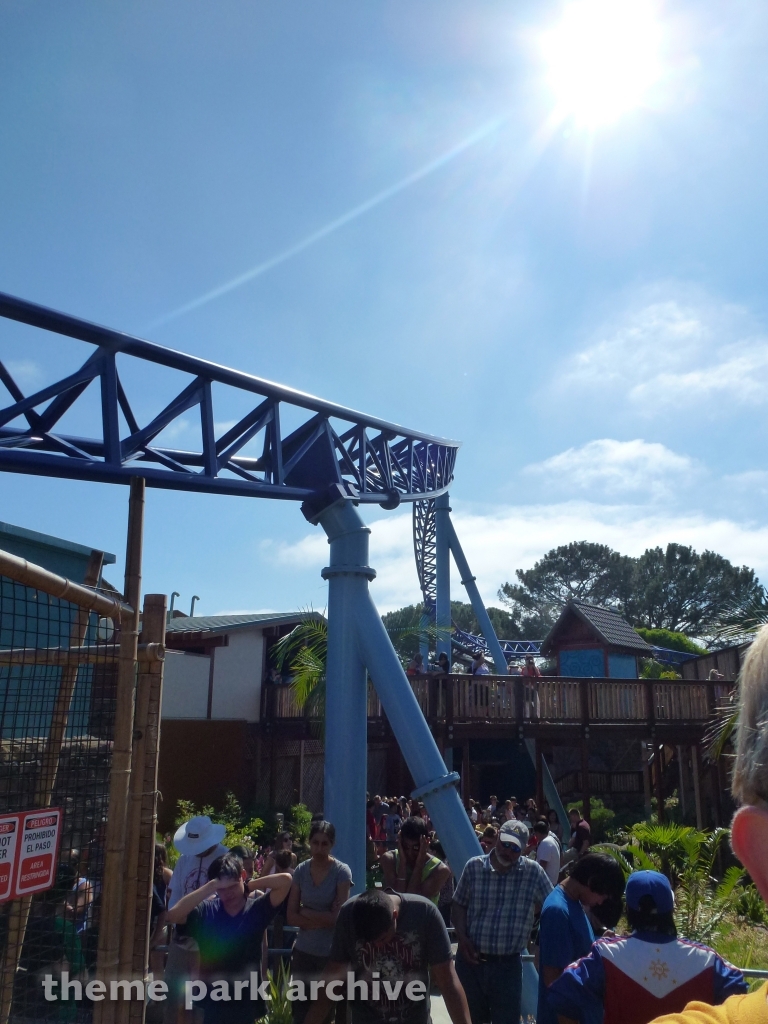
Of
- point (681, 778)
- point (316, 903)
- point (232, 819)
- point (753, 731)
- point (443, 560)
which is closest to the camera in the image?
point (753, 731)

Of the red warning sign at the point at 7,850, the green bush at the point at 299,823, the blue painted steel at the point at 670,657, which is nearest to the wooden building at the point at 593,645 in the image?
the blue painted steel at the point at 670,657

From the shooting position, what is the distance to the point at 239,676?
17375mm

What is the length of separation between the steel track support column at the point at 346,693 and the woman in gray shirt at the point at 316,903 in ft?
8.11

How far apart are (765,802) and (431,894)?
465 centimetres

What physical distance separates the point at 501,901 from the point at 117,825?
249cm

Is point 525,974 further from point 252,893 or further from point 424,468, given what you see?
point 424,468

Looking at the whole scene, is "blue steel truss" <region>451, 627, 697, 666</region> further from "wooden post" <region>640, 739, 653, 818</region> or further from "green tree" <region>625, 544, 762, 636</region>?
"green tree" <region>625, 544, 762, 636</region>

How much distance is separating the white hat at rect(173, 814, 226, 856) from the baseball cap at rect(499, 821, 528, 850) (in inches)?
69.5

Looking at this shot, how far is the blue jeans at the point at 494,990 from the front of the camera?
4539mm

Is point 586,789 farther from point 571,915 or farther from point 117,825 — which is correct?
A: point 117,825

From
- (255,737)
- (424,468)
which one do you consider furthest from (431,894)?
(255,737)

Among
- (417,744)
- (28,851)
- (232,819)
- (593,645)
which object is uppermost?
(593,645)

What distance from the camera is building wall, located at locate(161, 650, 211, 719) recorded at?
16188 millimetres

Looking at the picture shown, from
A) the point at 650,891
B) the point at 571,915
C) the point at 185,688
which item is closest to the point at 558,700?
the point at 185,688
